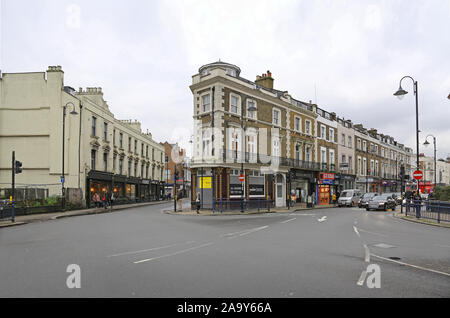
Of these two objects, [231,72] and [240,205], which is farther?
[231,72]

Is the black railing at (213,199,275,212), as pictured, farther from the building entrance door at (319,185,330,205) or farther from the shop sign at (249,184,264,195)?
the building entrance door at (319,185,330,205)

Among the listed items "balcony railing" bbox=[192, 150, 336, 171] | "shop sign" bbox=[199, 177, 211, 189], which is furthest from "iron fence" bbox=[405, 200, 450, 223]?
"shop sign" bbox=[199, 177, 211, 189]

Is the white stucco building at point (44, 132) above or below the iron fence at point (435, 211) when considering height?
above

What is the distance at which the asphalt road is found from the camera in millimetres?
4977

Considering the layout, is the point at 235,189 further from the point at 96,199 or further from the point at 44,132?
the point at 44,132

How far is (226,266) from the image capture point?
646 cm

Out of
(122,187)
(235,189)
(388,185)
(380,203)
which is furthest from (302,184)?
(388,185)

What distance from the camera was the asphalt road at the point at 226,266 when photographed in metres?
4.98

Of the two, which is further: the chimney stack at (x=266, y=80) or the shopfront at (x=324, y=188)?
the shopfront at (x=324, y=188)

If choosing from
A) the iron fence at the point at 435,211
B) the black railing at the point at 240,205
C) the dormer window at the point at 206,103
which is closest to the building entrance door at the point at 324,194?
the black railing at the point at 240,205

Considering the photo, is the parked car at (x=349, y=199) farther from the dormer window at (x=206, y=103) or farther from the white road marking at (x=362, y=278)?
the white road marking at (x=362, y=278)
